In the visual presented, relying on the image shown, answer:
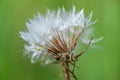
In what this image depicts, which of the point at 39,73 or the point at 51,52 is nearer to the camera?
the point at 51,52

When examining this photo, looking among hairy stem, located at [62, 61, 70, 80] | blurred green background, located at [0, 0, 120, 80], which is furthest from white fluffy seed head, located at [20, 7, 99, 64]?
blurred green background, located at [0, 0, 120, 80]

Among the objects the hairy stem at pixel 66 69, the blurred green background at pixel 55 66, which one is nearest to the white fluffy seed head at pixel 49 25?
the hairy stem at pixel 66 69

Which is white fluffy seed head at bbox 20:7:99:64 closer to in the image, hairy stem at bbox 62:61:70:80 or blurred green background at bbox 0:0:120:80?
hairy stem at bbox 62:61:70:80

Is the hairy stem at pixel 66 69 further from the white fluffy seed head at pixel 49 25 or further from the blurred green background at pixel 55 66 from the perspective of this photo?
the blurred green background at pixel 55 66

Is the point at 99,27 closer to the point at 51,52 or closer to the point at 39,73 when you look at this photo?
the point at 39,73

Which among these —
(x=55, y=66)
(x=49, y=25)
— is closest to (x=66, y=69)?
(x=49, y=25)
